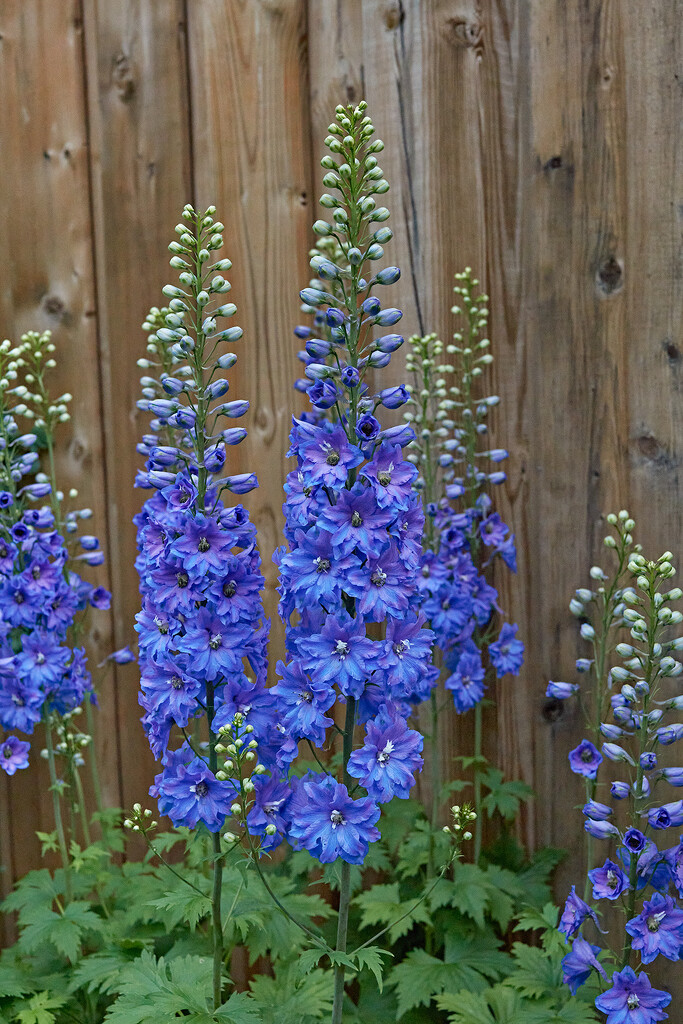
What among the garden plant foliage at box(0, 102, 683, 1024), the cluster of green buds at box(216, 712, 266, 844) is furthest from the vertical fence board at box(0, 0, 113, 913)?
the cluster of green buds at box(216, 712, 266, 844)

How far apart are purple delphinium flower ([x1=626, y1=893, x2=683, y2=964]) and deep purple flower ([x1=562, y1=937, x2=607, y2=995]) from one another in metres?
0.13

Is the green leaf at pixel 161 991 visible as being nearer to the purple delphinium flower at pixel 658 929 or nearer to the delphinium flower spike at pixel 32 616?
the delphinium flower spike at pixel 32 616

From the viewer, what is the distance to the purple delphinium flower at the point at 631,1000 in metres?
2.05

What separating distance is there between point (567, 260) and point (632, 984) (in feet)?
6.77

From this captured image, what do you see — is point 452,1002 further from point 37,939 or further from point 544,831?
point 37,939

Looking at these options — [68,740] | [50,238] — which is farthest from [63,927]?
[50,238]

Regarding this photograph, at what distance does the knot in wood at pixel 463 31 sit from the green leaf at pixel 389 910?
2680 mm

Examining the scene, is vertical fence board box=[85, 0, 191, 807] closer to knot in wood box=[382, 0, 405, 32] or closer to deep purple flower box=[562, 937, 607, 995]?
knot in wood box=[382, 0, 405, 32]

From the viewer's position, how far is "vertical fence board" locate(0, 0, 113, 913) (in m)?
3.23

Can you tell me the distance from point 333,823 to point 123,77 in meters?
2.70

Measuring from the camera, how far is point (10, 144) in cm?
325

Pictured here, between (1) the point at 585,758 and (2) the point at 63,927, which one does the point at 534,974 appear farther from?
(2) the point at 63,927

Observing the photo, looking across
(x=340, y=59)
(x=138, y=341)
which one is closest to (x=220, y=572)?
(x=138, y=341)

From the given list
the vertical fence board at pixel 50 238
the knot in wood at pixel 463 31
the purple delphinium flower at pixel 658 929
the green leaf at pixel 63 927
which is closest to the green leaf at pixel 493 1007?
the purple delphinium flower at pixel 658 929
